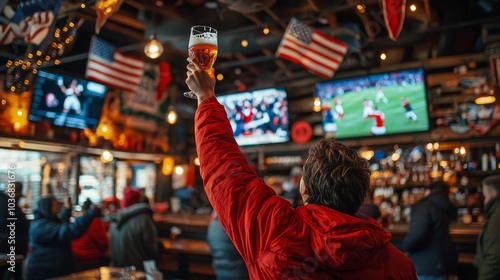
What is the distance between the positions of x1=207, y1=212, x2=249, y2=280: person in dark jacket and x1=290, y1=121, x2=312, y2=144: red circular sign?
5343 mm

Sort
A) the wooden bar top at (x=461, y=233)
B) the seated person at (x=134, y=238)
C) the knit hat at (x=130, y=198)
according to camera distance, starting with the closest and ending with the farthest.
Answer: the seated person at (x=134, y=238) → the knit hat at (x=130, y=198) → the wooden bar top at (x=461, y=233)

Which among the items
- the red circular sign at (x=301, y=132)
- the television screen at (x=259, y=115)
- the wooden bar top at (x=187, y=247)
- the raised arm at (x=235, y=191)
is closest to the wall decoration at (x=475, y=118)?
the red circular sign at (x=301, y=132)

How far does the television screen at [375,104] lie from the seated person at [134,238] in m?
4.39

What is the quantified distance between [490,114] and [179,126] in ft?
26.1

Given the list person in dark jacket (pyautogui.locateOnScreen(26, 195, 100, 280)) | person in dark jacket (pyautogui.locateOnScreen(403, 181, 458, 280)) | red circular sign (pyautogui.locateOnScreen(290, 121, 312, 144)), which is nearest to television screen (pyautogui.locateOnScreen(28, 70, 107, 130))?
person in dark jacket (pyautogui.locateOnScreen(26, 195, 100, 280))

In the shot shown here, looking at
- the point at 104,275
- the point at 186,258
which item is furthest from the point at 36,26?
the point at 186,258

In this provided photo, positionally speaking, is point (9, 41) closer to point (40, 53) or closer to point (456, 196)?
point (40, 53)

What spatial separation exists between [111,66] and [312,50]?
11.4ft

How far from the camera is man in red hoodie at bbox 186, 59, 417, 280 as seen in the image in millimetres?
1528

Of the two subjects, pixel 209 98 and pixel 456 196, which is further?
pixel 456 196

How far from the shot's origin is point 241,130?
9.45 m

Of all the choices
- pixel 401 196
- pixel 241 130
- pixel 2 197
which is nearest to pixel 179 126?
pixel 241 130

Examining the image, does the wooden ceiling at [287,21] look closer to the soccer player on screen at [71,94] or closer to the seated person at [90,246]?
the soccer player on screen at [71,94]

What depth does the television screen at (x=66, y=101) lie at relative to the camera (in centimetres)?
760
